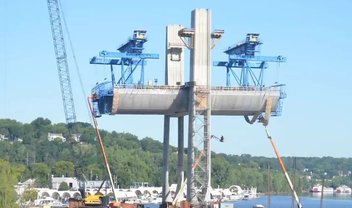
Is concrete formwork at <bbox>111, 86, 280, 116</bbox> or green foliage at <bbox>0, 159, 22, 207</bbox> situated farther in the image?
green foliage at <bbox>0, 159, 22, 207</bbox>

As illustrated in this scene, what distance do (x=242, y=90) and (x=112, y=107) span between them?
14024 mm

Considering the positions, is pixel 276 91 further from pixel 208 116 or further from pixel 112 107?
pixel 112 107

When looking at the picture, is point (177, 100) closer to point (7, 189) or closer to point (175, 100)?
point (175, 100)

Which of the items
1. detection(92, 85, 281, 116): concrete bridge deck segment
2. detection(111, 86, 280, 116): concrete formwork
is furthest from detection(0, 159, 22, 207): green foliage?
detection(111, 86, 280, 116): concrete formwork

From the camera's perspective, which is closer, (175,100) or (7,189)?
(175,100)

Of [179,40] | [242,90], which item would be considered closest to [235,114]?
[242,90]

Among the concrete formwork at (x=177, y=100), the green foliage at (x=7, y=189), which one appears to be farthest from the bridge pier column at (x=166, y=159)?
the green foliage at (x=7, y=189)

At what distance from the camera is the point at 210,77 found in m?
102

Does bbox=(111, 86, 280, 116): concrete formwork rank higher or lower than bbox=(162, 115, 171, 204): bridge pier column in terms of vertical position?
higher

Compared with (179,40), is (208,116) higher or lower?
lower

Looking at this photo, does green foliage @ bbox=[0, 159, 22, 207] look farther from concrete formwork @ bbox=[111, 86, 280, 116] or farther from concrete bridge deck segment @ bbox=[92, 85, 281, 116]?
concrete formwork @ bbox=[111, 86, 280, 116]

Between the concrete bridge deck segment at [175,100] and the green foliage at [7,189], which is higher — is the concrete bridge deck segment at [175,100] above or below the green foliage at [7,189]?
above

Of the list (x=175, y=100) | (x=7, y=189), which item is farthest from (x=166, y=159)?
(x=7, y=189)

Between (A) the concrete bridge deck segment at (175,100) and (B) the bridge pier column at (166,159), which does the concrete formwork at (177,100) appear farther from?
(B) the bridge pier column at (166,159)
